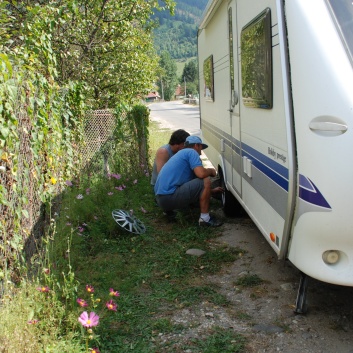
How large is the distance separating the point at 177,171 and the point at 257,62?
7.51 ft

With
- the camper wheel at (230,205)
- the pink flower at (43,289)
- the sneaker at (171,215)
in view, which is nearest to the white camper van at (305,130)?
the pink flower at (43,289)

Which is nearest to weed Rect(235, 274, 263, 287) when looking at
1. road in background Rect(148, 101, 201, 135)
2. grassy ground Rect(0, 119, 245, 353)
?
grassy ground Rect(0, 119, 245, 353)

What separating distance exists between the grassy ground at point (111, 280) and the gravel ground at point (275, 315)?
0.33ft

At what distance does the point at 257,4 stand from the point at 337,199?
1799 mm

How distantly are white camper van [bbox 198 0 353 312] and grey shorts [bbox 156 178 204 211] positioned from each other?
1.77 meters

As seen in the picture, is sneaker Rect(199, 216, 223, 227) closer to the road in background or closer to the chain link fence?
the chain link fence

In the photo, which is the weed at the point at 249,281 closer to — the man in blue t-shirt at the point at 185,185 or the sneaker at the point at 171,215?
the man in blue t-shirt at the point at 185,185

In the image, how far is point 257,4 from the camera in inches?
138

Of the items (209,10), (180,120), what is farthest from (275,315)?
(180,120)

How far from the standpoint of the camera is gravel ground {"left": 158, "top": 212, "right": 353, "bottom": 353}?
3021mm

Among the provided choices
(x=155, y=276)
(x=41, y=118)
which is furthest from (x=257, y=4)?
(x=155, y=276)

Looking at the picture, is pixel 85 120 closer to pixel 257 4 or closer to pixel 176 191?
pixel 176 191

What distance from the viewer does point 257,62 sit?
3619mm

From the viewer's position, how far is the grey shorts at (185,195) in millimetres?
5555
